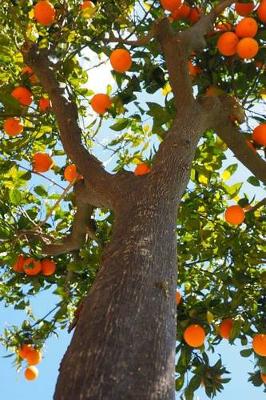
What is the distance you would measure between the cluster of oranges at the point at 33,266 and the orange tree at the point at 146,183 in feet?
0.04

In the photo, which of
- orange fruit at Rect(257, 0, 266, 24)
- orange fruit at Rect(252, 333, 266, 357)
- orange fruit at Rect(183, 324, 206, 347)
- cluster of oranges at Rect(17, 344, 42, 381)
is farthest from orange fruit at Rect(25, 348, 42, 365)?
orange fruit at Rect(257, 0, 266, 24)

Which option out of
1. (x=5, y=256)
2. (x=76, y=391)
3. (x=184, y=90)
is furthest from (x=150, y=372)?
(x=5, y=256)

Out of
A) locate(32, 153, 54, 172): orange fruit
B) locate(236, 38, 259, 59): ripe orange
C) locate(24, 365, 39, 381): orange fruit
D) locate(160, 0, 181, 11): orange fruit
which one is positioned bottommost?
locate(24, 365, 39, 381): orange fruit

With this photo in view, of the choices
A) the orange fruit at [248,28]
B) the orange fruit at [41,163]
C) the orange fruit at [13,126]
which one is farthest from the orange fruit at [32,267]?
the orange fruit at [248,28]

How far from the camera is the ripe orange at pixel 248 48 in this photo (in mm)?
3027

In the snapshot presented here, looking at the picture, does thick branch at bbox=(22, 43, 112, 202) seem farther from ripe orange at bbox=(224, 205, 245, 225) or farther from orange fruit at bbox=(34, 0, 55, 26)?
ripe orange at bbox=(224, 205, 245, 225)

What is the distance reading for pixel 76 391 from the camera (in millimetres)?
1249

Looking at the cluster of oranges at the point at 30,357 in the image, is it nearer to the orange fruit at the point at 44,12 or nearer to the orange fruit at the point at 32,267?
the orange fruit at the point at 32,267

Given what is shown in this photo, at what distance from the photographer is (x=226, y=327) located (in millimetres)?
3512

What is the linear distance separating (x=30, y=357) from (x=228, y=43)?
257cm

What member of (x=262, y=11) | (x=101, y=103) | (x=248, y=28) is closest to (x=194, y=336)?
(x=101, y=103)

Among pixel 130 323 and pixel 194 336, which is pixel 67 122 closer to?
pixel 194 336

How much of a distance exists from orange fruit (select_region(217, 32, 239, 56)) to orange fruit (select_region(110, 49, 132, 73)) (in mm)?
565

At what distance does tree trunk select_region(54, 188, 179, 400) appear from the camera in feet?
4.19
